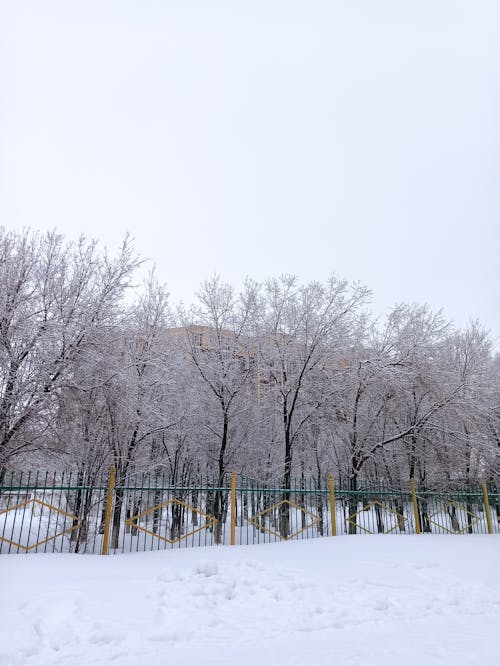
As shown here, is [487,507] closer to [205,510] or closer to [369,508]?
[369,508]

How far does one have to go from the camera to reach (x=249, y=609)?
5.64 metres

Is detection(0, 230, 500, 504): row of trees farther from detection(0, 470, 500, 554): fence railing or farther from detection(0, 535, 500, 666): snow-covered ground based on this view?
detection(0, 535, 500, 666): snow-covered ground

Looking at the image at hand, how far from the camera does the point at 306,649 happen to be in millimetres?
4215

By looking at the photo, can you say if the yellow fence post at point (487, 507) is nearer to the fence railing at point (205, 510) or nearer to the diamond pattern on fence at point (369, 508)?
the fence railing at point (205, 510)

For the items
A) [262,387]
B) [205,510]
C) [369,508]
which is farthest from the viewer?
[262,387]

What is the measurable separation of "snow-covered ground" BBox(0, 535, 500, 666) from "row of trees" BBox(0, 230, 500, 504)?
493 centimetres

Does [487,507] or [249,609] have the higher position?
[487,507]

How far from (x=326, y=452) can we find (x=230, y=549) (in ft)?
43.8

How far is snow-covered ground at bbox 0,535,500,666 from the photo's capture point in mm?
4070

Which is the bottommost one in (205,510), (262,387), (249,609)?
(249,609)

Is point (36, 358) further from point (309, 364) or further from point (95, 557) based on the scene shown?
point (309, 364)

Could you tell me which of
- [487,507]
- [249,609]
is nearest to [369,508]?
[487,507]

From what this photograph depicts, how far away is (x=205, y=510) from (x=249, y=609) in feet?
26.8

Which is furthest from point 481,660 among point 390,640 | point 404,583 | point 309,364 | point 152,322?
point 152,322
